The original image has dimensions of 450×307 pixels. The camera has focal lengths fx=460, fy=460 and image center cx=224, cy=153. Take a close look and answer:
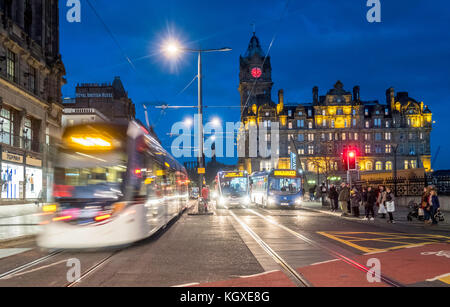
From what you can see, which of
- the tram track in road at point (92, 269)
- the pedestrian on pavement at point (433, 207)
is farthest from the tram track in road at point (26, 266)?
the pedestrian on pavement at point (433, 207)

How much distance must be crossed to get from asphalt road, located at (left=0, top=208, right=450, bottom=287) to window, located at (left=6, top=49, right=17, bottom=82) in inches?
788

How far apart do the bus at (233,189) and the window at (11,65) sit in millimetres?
17532

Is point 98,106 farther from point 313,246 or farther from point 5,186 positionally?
point 313,246

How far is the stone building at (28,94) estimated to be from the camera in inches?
1170

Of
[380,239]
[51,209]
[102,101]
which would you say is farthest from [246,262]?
[102,101]

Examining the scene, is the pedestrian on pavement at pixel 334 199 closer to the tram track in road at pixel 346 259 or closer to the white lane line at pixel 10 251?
the tram track in road at pixel 346 259

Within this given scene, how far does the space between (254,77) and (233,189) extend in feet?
246

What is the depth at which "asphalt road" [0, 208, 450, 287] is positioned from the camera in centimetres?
753

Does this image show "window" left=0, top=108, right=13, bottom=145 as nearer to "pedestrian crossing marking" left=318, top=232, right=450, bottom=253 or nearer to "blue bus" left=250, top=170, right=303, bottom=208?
"blue bus" left=250, top=170, right=303, bottom=208

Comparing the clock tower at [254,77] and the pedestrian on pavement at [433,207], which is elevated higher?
the clock tower at [254,77]

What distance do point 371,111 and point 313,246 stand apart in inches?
3680

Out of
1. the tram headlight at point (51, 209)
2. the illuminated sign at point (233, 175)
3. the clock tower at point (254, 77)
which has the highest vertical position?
the clock tower at point (254, 77)

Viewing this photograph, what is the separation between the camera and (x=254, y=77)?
359ft

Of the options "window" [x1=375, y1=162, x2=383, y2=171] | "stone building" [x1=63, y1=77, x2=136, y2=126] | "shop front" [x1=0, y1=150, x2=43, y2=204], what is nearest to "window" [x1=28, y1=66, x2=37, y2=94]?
"shop front" [x1=0, y1=150, x2=43, y2=204]
